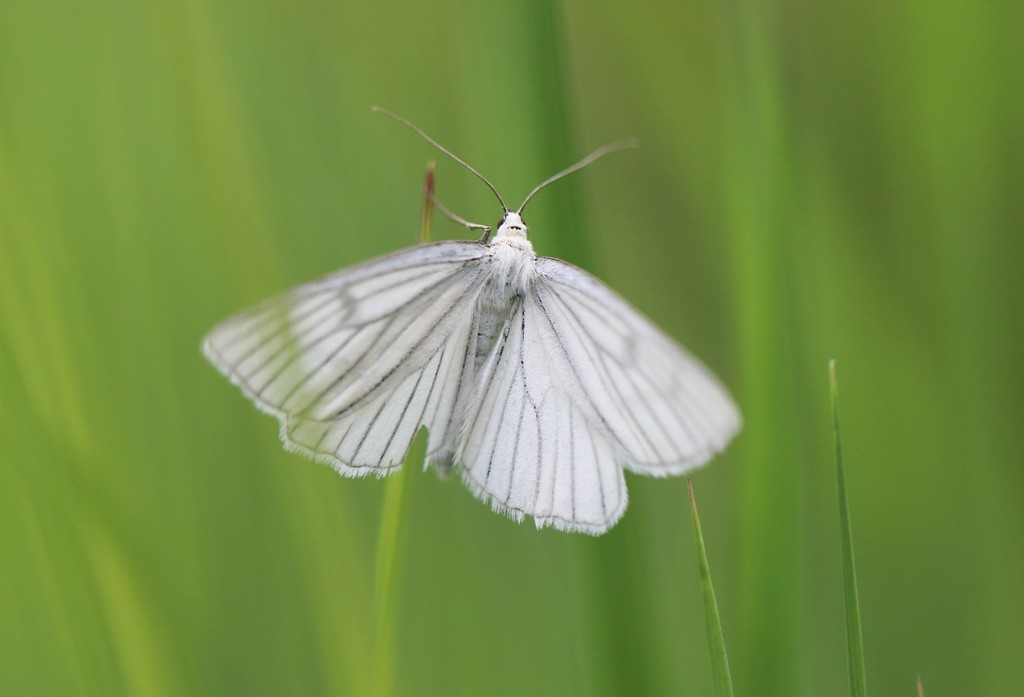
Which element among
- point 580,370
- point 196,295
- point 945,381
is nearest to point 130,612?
point 580,370

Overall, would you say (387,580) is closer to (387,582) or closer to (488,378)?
(387,582)

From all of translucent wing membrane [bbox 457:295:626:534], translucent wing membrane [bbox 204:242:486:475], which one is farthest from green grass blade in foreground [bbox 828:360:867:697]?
translucent wing membrane [bbox 204:242:486:475]

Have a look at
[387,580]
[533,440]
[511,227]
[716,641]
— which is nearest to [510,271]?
[511,227]

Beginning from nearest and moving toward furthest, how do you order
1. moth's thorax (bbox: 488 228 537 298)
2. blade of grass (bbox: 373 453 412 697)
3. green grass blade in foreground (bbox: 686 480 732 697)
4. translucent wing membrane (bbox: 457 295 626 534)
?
green grass blade in foreground (bbox: 686 480 732 697) < blade of grass (bbox: 373 453 412 697) < translucent wing membrane (bbox: 457 295 626 534) < moth's thorax (bbox: 488 228 537 298)

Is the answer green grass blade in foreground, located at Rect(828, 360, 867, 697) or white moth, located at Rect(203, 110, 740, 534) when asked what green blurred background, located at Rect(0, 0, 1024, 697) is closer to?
white moth, located at Rect(203, 110, 740, 534)

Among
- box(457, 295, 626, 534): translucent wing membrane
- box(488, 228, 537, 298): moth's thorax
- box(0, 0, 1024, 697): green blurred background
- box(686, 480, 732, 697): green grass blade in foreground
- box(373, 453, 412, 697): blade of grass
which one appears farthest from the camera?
box(488, 228, 537, 298): moth's thorax

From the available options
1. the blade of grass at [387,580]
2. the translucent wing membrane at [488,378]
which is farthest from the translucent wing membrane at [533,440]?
the blade of grass at [387,580]

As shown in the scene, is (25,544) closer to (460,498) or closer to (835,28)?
(460,498)
